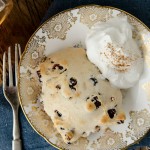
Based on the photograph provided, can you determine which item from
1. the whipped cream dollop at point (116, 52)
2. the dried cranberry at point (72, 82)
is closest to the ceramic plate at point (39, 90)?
the whipped cream dollop at point (116, 52)

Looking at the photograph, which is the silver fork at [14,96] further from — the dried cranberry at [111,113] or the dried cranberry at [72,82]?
the dried cranberry at [111,113]

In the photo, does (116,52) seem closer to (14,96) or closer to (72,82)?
(72,82)

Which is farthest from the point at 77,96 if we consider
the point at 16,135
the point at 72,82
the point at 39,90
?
the point at 16,135

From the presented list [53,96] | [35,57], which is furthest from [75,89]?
[35,57]

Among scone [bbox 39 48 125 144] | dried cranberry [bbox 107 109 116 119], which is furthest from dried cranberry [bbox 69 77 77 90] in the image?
dried cranberry [bbox 107 109 116 119]

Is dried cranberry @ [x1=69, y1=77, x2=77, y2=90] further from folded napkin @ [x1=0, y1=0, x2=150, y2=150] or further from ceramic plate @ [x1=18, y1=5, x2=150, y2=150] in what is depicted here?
folded napkin @ [x1=0, y1=0, x2=150, y2=150]

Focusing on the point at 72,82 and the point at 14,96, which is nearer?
the point at 72,82
